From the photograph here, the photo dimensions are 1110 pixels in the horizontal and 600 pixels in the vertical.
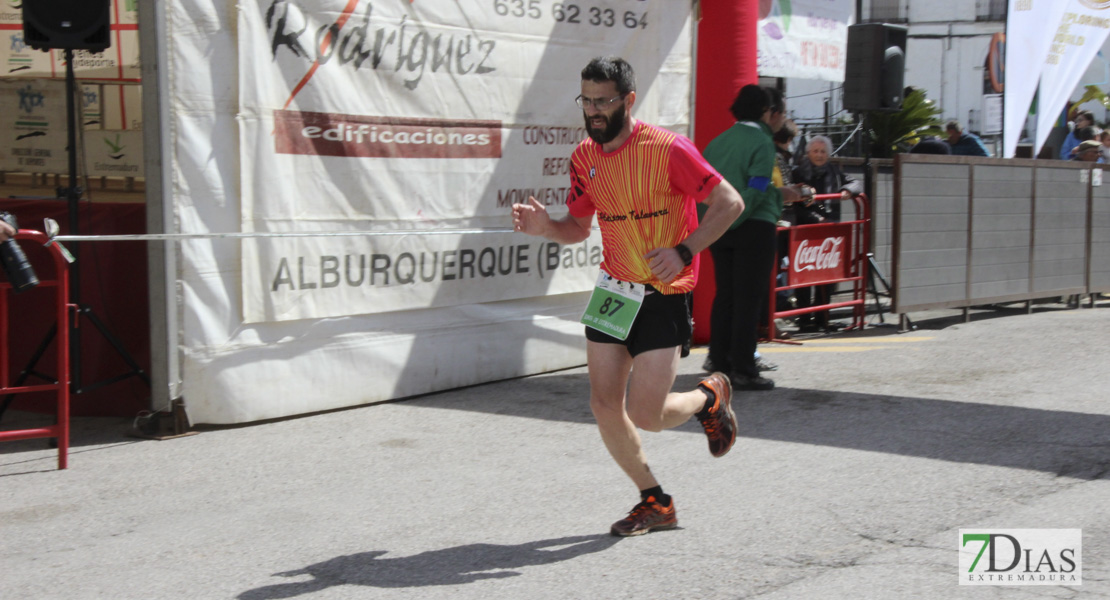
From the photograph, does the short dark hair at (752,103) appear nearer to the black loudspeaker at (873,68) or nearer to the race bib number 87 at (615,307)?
the race bib number 87 at (615,307)

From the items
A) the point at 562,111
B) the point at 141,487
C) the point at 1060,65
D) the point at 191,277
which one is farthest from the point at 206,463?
the point at 1060,65

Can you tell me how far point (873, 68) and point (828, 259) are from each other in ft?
6.86

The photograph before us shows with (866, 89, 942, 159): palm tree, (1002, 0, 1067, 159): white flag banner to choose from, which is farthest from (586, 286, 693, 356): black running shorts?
(866, 89, 942, 159): palm tree

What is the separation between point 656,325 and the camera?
4.67 meters

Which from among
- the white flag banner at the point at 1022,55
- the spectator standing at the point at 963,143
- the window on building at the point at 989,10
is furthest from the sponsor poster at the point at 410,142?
the window on building at the point at 989,10

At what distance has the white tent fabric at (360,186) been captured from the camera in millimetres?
6668

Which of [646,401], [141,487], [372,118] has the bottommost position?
[141,487]

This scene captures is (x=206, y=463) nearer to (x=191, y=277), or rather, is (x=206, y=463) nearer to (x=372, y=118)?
(x=191, y=277)

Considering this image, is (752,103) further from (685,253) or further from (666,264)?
(666,264)

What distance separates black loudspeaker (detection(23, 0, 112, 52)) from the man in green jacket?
4094mm

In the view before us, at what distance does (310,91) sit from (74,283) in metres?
1.83

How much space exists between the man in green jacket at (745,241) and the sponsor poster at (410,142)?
4.02 feet

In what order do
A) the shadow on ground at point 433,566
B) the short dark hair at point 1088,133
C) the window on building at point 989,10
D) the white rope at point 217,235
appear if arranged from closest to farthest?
the shadow on ground at point 433,566
the white rope at point 217,235
the short dark hair at point 1088,133
the window on building at point 989,10

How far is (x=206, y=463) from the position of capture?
20.2 ft
